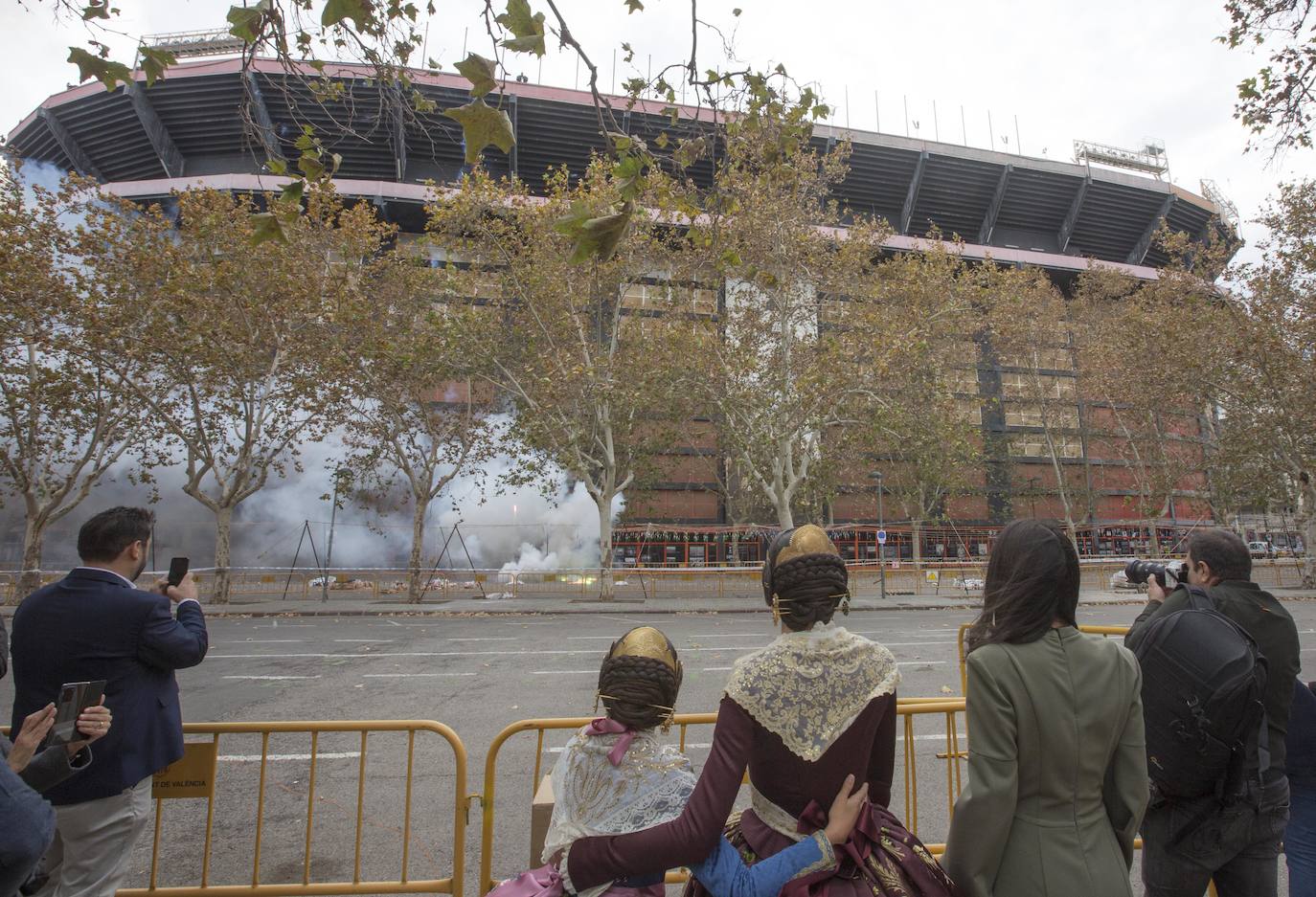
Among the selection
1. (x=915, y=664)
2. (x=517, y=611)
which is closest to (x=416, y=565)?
(x=517, y=611)

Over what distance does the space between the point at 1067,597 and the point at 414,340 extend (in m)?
19.7

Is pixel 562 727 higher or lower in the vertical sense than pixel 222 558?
higher

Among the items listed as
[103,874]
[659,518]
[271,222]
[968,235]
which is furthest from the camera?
[968,235]

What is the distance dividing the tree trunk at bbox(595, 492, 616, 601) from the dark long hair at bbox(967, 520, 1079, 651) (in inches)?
750

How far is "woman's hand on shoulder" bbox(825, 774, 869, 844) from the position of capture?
5.01 feet

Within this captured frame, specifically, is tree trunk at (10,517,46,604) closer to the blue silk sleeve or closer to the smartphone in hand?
the smartphone in hand

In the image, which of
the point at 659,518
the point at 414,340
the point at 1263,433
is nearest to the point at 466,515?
the point at 659,518

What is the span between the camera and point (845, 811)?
1557 mm

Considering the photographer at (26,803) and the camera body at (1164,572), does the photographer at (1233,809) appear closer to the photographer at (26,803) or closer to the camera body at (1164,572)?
the camera body at (1164,572)

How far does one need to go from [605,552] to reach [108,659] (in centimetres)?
1838

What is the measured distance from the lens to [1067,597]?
5.52 feet

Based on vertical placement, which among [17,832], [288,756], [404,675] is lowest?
[404,675]

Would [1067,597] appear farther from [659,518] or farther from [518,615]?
[659,518]

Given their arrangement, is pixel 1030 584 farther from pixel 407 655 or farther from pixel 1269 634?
pixel 407 655
